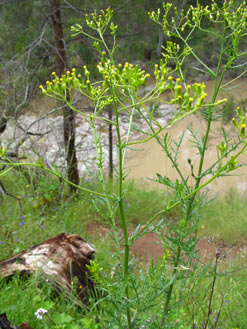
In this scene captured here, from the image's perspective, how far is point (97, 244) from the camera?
400 cm

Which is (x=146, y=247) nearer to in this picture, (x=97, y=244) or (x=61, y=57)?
(x=97, y=244)

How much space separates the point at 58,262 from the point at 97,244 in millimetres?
1286

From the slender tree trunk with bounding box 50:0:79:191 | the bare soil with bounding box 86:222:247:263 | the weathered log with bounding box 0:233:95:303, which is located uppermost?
the slender tree trunk with bounding box 50:0:79:191

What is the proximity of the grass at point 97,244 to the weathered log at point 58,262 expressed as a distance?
0.08 meters

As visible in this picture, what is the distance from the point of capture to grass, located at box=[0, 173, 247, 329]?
200cm

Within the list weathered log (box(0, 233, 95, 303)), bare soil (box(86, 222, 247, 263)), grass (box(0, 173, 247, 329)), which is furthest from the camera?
bare soil (box(86, 222, 247, 263))

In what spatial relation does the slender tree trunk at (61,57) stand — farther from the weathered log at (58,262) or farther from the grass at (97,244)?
the weathered log at (58,262)

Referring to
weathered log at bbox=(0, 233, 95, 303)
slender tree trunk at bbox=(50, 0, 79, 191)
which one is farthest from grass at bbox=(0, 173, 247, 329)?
slender tree trunk at bbox=(50, 0, 79, 191)

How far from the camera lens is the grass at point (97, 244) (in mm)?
2002

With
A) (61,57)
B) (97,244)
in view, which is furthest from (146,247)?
(61,57)

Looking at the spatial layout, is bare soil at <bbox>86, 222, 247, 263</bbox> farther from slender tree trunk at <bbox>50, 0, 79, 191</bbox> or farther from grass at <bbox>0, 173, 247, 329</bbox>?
slender tree trunk at <bbox>50, 0, 79, 191</bbox>

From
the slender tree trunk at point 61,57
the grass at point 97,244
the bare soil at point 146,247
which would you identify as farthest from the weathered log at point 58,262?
the slender tree trunk at point 61,57

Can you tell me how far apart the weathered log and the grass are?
3.2 inches

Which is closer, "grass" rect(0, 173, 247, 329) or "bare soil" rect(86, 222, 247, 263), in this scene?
"grass" rect(0, 173, 247, 329)
